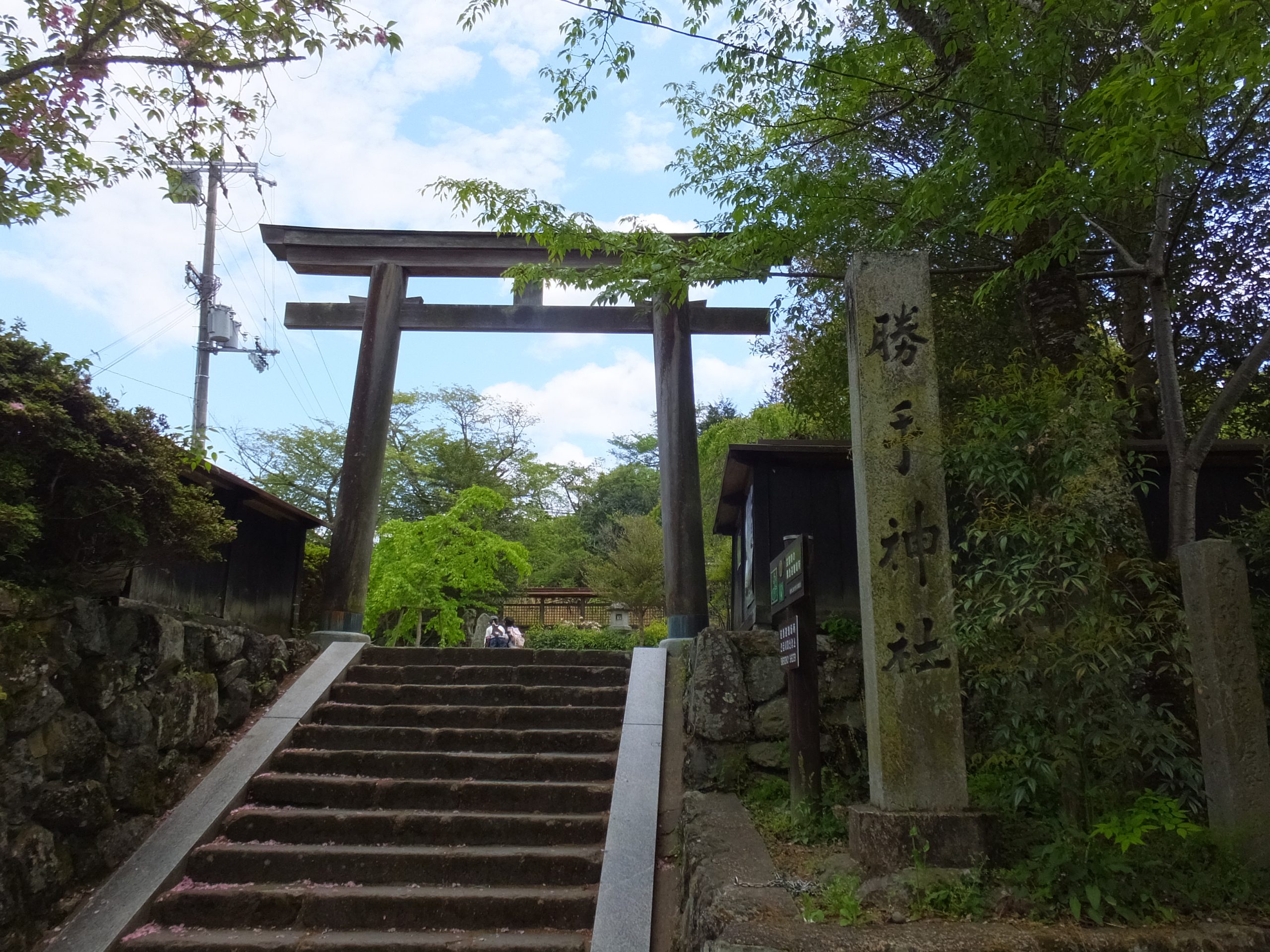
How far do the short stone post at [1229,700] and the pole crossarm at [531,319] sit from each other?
283 inches

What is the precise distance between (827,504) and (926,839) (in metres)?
4.47

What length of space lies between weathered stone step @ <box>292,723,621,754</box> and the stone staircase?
0.04 feet

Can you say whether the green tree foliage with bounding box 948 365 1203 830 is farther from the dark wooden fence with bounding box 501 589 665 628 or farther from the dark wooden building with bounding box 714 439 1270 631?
the dark wooden fence with bounding box 501 589 665 628

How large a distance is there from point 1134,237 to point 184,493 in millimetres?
9690

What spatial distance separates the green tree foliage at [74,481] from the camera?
4.93 m

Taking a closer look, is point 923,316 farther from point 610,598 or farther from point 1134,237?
point 610,598

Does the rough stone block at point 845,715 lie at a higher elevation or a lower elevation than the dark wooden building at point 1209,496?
lower

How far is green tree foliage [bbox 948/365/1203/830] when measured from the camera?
421cm

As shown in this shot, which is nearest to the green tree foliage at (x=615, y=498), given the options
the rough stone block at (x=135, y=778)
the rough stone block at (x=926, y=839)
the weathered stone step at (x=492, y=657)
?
the weathered stone step at (x=492, y=657)

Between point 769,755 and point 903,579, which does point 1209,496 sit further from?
point 903,579

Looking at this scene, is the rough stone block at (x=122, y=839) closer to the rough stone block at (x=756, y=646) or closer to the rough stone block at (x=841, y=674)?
the rough stone block at (x=756, y=646)

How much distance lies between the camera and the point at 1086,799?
13.9ft

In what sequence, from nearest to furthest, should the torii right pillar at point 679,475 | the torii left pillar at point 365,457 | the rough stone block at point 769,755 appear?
the rough stone block at point 769,755, the torii right pillar at point 679,475, the torii left pillar at point 365,457

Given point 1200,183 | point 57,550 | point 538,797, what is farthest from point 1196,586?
point 57,550
